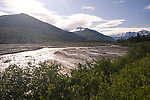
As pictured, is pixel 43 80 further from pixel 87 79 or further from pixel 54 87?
pixel 87 79

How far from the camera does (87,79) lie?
461cm

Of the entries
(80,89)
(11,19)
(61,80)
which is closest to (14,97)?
(61,80)

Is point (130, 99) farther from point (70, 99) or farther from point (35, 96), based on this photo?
point (35, 96)

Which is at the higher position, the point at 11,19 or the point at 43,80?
the point at 11,19

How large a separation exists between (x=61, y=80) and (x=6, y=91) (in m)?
1.94

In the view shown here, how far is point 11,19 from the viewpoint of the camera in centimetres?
18662

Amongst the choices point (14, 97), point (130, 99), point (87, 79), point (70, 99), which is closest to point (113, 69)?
point (87, 79)

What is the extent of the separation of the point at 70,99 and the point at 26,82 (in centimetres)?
207

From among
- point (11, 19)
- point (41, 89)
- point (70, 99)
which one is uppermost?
point (11, 19)

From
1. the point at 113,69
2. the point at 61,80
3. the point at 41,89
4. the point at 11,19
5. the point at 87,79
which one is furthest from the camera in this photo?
the point at 11,19

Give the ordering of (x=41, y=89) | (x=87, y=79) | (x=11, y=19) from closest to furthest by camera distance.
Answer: (x=41, y=89) < (x=87, y=79) < (x=11, y=19)

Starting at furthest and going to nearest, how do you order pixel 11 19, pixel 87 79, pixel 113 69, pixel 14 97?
pixel 11 19
pixel 113 69
pixel 87 79
pixel 14 97

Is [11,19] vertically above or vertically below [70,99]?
above

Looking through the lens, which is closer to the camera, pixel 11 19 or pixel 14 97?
pixel 14 97
